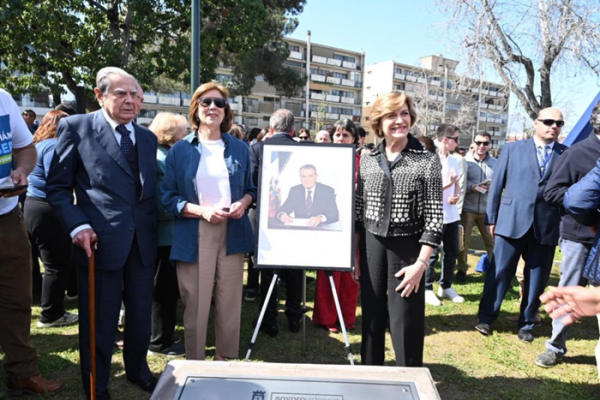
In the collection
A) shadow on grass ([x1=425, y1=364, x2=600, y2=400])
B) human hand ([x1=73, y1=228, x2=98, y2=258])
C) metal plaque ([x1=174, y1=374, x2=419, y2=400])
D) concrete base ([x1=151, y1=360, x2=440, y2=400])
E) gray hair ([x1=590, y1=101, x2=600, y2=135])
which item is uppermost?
gray hair ([x1=590, y1=101, x2=600, y2=135])

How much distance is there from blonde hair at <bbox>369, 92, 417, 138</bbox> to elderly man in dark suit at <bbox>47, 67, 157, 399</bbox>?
1574 mm

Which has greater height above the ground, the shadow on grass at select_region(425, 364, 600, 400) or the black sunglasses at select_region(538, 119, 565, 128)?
the black sunglasses at select_region(538, 119, 565, 128)

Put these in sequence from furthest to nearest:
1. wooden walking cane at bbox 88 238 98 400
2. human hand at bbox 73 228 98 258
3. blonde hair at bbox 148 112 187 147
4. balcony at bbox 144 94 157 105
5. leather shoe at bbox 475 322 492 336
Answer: balcony at bbox 144 94 157 105 → leather shoe at bbox 475 322 492 336 → blonde hair at bbox 148 112 187 147 → human hand at bbox 73 228 98 258 → wooden walking cane at bbox 88 238 98 400

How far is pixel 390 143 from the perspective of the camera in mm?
2727

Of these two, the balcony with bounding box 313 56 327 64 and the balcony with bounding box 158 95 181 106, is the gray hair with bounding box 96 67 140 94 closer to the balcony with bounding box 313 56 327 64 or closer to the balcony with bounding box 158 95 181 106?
the balcony with bounding box 158 95 181 106

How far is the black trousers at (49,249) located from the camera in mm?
3996

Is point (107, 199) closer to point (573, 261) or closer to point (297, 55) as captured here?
point (573, 261)

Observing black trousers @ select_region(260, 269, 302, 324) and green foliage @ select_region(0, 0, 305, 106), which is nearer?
black trousers @ select_region(260, 269, 302, 324)

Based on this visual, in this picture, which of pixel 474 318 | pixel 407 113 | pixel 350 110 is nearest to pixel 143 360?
Answer: pixel 407 113

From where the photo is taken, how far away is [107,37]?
33.4 ft

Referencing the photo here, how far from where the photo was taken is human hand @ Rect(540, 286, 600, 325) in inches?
67.3

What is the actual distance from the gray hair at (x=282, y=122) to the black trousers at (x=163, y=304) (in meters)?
1.66

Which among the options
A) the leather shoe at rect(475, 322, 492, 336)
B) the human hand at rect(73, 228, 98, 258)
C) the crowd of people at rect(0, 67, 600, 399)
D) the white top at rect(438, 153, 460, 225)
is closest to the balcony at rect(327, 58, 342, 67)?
the white top at rect(438, 153, 460, 225)

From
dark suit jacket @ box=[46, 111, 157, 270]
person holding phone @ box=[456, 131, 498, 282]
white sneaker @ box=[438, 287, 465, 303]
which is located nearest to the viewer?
dark suit jacket @ box=[46, 111, 157, 270]
